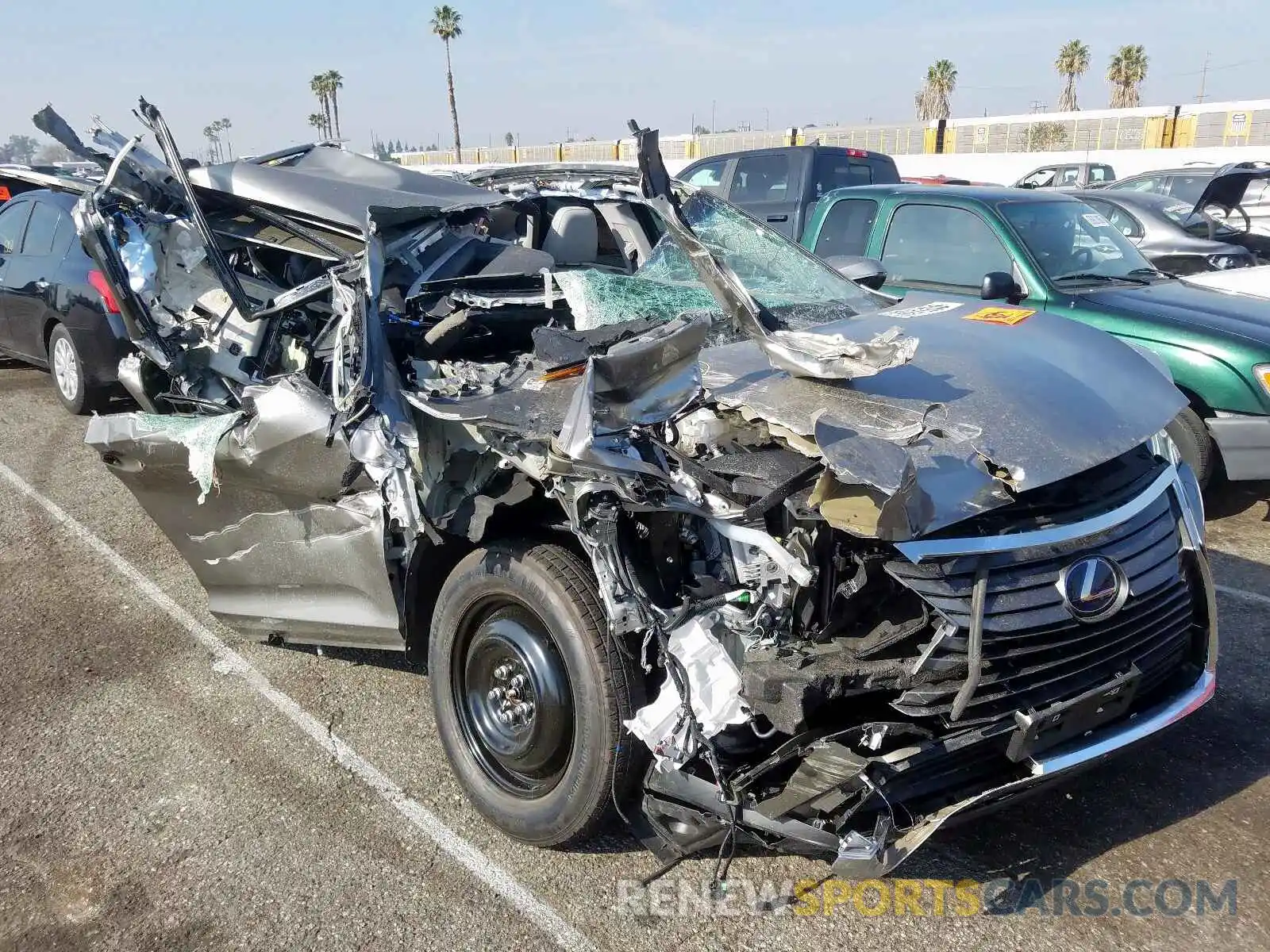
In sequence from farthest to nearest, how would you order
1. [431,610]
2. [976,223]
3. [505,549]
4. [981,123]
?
1. [981,123]
2. [976,223]
3. [431,610]
4. [505,549]

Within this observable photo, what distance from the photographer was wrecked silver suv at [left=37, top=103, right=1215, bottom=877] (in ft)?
7.65

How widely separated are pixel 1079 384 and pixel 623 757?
1855 millimetres

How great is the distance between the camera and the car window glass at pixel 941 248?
19.9 feet

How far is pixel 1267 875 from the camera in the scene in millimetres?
2762

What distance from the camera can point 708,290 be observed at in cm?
368

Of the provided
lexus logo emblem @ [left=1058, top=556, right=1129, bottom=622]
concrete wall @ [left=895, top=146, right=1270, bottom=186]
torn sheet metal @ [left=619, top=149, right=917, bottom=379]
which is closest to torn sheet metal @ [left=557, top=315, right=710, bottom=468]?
torn sheet metal @ [left=619, top=149, right=917, bottom=379]

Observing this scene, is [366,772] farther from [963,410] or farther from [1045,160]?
[1045,160]

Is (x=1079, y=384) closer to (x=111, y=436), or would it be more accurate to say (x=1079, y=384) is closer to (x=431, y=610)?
(x=431, y=610)

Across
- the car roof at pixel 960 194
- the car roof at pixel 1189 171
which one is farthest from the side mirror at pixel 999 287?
the car roof at pixel 1189 171

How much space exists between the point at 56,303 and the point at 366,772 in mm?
6293

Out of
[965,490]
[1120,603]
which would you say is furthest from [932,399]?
[1120,603]

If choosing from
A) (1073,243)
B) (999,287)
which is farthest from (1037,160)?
(999,287)

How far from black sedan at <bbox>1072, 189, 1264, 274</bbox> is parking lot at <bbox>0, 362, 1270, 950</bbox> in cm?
517

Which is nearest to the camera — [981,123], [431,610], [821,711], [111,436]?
[821,711]
